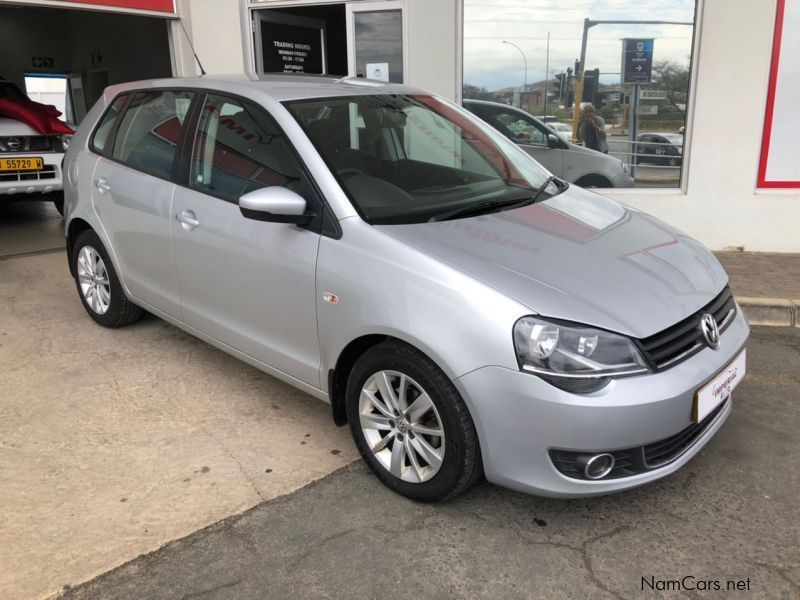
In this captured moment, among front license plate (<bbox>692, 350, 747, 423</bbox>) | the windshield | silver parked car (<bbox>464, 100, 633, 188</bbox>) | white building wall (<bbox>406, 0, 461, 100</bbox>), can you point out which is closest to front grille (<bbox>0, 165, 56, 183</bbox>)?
white building wall (<bbox>406, 0, 461, 100</bbox>)

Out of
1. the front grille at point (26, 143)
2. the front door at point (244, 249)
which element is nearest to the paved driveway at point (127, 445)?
the front door at point (244, 249)

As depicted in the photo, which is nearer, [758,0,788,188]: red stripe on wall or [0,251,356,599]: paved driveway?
[0,251,356,599]: paved driveway

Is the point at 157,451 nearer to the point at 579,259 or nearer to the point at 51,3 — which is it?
the point at 579,259

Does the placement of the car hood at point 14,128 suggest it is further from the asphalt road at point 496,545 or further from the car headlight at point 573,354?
the car headlight at point 573,354

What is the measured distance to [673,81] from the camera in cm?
675

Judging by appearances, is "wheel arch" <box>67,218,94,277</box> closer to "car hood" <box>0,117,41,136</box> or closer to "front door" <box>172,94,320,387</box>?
"front door" <box>172,94,320,387</box>

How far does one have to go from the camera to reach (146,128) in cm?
415

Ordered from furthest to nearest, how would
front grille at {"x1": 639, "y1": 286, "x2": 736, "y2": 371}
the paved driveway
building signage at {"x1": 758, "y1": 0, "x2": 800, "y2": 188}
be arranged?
building signage at {"x1": 758, "y1": 0, "x2": 800, "y2": 188} < the paved driveway < front grille at {"x1": 639, "y1": 286, "x2": 736, "y2": 371}

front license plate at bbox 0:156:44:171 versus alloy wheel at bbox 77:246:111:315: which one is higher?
front license plate at bbox 0:156:44:171

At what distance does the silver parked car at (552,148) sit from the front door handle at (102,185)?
13.6 ft

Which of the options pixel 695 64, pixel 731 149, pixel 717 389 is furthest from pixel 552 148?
pixel 717 389

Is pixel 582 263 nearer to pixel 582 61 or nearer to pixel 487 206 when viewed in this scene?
pixel 487 206

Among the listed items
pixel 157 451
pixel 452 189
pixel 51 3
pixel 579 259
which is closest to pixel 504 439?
pixel 579 259

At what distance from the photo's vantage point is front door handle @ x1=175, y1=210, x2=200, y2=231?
3.56 m
